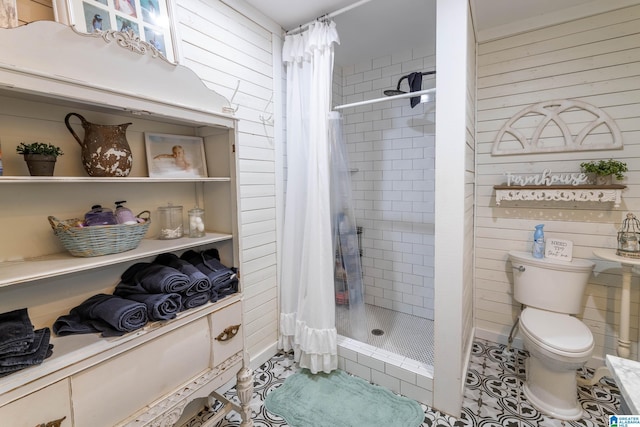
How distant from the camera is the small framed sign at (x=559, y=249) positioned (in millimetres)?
2055

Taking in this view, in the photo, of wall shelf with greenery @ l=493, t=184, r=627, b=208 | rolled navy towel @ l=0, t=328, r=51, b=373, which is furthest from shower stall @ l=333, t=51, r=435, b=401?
rolled navy towel @ l=0, t=328, r=51, b=373

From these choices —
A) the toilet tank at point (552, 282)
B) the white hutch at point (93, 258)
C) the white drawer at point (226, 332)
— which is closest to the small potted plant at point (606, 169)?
the toilet tank at point (552, 282)

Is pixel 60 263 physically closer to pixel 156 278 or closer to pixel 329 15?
pixel 156 278

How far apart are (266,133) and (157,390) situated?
162 cm

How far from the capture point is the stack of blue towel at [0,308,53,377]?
32.6 inches

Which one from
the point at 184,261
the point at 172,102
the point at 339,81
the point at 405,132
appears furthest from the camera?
the point at 339,81

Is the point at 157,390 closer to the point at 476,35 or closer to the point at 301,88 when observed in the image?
the point at 301,88

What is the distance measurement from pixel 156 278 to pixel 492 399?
207 cm

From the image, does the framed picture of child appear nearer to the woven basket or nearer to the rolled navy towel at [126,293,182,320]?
the woven basket

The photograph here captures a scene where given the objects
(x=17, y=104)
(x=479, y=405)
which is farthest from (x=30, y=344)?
(x=479, y=405)

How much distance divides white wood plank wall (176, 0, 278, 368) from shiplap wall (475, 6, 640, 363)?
1.72 m

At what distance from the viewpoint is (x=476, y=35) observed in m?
2.28

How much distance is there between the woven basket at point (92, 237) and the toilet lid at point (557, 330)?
2246 millimetres

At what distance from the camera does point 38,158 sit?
3.28ft
